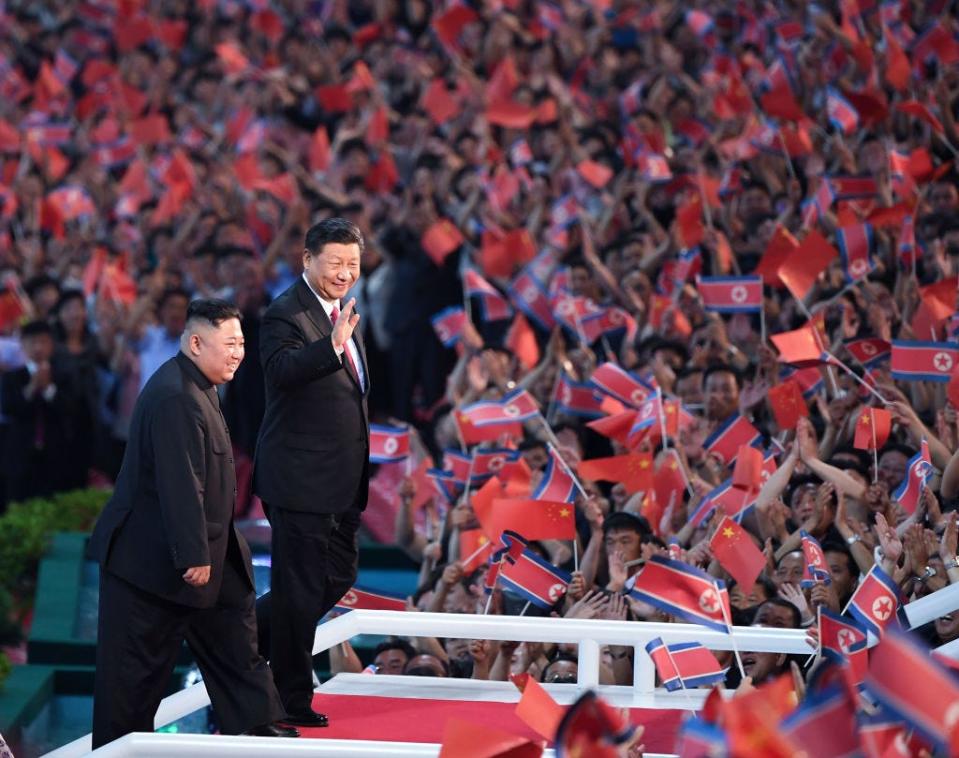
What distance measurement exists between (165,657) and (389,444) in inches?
151

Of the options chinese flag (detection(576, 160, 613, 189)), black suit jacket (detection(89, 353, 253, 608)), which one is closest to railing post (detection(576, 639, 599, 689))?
black suit jacket (detection(89, 353, 253, 608))

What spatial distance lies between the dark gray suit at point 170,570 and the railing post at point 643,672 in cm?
138

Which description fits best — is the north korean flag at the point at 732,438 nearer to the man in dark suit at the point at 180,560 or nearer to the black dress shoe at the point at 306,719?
the black dress shoe at the point at 306,719

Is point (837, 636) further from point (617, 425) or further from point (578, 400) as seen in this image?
point (578, 400)

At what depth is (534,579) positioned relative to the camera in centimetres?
734

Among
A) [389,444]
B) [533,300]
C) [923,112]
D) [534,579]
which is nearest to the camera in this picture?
[534,579]

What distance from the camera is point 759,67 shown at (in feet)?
45.8

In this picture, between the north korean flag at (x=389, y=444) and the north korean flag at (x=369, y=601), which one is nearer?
the north korean flag at (x=369, y=601)

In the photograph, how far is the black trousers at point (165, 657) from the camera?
222 inches

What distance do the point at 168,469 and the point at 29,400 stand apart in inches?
264

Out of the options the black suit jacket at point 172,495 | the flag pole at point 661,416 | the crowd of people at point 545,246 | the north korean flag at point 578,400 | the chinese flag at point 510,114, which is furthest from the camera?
the chinese flag at point 510,114

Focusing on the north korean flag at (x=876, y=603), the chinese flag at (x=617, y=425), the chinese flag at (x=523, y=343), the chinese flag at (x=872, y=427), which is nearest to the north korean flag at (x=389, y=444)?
the chinese flag at (x=617, y=425)

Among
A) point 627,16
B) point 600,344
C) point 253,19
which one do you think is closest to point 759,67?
point 627,16

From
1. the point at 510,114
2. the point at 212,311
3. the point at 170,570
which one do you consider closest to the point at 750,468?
the point at 212,311
